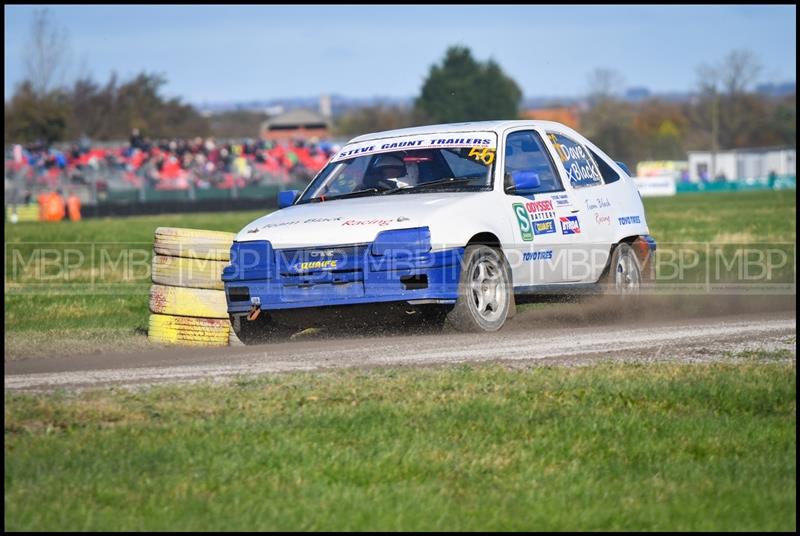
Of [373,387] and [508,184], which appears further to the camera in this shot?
[508,184]

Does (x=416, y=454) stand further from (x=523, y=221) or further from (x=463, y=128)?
(x=463, y=128)

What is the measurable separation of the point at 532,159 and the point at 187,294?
3.10 m

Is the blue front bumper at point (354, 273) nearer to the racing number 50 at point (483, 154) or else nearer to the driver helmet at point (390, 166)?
the racing number 50 at point (483, 154)

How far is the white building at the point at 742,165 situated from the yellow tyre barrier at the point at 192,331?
77355 millimetres

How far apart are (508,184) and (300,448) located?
4.75m

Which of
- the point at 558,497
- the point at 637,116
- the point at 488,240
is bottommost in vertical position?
the point at 558,497

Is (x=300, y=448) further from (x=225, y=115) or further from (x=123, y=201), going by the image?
(x=225, y=115)

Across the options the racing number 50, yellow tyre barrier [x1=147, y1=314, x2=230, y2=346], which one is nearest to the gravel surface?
yellow tyre barrier [x1=147, y1=314, x2=230, y2=346]

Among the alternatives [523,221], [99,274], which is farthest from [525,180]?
[99,274]

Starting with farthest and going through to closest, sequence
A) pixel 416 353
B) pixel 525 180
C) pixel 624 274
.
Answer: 1. pixel 624 274
2. pixel 525 180
3. pixel 416 353

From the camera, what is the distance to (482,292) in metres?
9.50

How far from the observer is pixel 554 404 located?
21.6ft

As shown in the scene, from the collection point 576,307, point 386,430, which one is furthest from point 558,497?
point 576,307

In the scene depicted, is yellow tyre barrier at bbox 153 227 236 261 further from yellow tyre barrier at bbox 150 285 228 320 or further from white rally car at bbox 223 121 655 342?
white rally car at bbox 223 121 655 342
